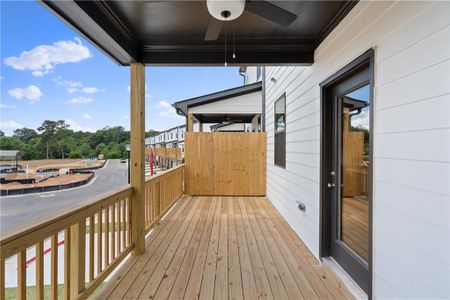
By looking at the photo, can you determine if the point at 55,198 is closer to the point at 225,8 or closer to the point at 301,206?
the point at 225,8

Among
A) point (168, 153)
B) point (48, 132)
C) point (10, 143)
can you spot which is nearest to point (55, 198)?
point (48, 132)

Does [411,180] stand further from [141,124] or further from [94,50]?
[94,50]

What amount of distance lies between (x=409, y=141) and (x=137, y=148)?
2716 mm

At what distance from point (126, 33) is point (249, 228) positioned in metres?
3.30

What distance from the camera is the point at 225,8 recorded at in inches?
69.1

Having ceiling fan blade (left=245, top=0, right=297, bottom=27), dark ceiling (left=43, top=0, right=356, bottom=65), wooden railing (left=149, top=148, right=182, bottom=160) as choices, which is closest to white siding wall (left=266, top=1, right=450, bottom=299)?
dark ceiling (left=43, top=0, right=356, bottom=65)

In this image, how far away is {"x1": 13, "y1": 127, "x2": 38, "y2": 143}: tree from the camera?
5.25ft

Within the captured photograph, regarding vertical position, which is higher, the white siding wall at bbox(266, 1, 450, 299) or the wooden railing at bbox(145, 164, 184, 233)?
the white siding wall at bbox(266, 1, 450, 299)

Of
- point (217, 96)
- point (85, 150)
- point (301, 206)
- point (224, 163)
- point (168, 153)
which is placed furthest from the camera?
point (168, 153)

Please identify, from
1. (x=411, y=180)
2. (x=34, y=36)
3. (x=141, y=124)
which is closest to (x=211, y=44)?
(x=141, y=124)

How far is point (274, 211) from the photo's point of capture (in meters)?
5.14

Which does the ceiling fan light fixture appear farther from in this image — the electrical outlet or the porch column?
the electrical outlet

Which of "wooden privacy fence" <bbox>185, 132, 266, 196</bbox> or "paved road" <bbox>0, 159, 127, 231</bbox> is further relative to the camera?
"wooden privacy fence" <bbox>185, 132, 266, 196</bbox>

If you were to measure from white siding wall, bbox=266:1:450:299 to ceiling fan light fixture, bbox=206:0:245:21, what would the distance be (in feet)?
3.44
